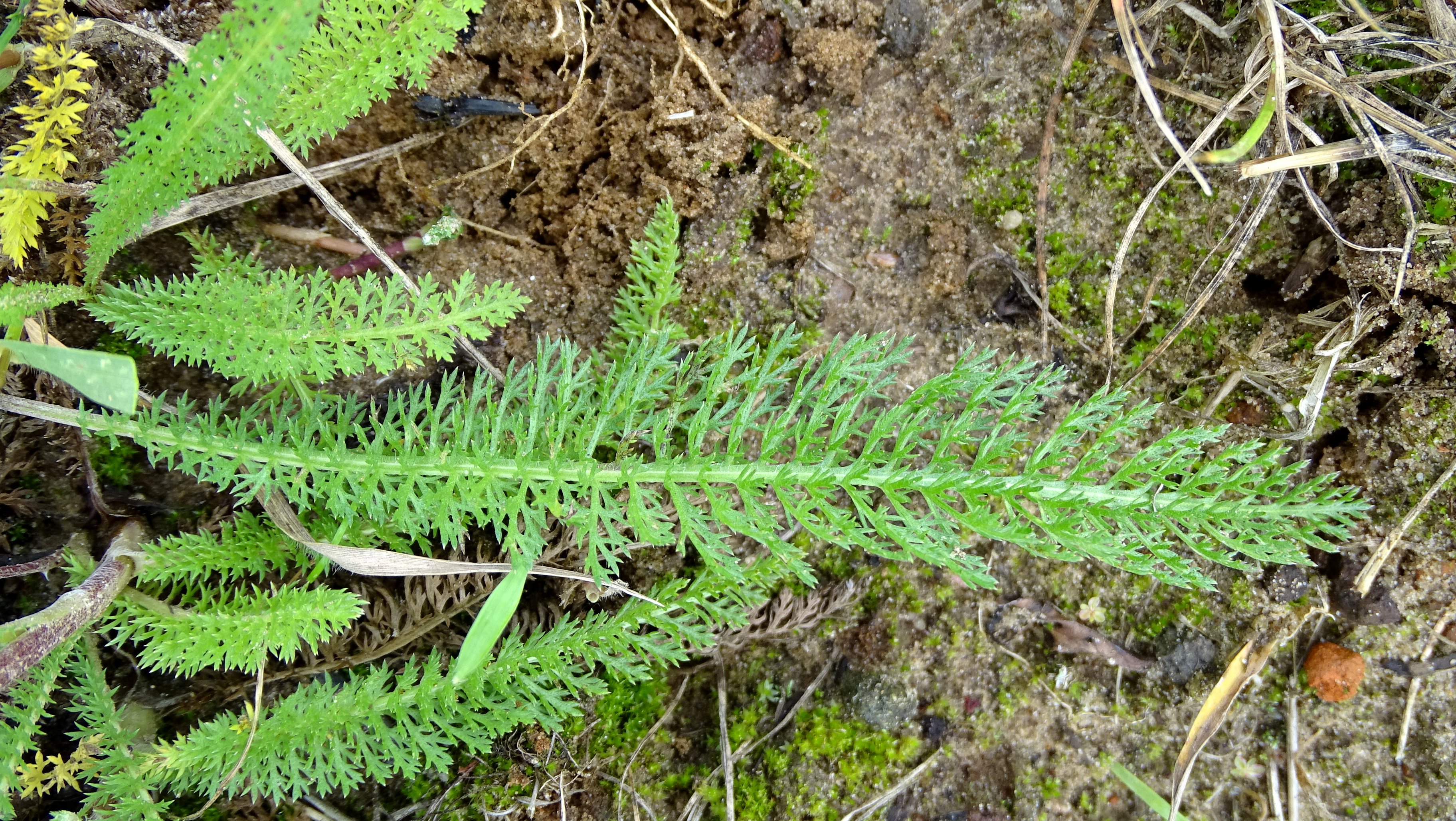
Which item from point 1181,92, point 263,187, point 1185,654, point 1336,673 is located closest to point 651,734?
point 1185,654

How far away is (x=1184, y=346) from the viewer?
306 centimetres

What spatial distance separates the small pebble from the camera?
2949 mm

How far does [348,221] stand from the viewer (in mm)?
2844

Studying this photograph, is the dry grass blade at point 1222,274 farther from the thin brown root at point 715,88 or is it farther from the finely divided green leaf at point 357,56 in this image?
the finely divided green leaf at point 357,56

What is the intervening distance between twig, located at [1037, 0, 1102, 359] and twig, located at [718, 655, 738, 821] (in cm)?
166

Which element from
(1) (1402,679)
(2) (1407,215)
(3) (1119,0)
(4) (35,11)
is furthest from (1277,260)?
(4) (35,11)

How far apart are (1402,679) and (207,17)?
15.3 ft

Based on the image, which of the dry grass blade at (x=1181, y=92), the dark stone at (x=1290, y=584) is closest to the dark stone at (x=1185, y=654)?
the dark stone at (x=1290, y=584)

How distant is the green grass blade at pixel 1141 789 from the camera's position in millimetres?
2863

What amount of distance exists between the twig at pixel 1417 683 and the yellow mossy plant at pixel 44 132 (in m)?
4.70

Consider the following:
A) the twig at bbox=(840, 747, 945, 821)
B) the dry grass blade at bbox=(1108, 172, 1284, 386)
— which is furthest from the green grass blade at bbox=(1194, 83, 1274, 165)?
the twig at bbox=(840, 747, 945, 821)

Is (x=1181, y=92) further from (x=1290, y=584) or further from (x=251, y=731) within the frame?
(x=251, y=731)

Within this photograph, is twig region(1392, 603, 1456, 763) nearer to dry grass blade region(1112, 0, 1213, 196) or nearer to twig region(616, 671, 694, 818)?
dry grass blade region(1112, 0, 1213, 196)

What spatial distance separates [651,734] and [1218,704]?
2017mm
